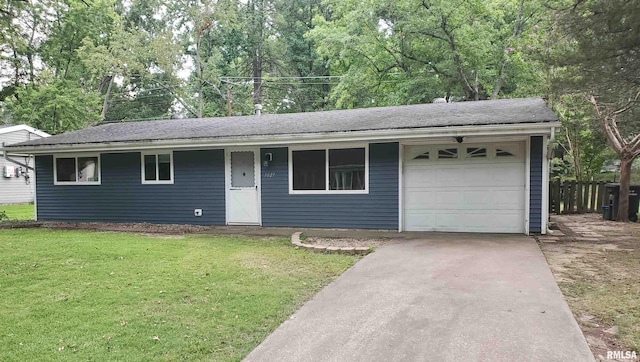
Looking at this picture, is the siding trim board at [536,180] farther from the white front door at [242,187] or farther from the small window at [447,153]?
the white front door at [242,187]

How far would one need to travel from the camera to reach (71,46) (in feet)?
81.3

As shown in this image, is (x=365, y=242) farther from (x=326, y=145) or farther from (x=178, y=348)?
(x=178, y=348)

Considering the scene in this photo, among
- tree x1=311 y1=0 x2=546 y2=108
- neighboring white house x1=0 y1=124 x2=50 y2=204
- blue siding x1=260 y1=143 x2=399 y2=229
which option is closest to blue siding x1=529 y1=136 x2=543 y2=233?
blue siding x1=260 y1=143 x2=399 y2=229

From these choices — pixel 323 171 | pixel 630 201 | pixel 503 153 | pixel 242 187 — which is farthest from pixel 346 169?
pixel 630 201

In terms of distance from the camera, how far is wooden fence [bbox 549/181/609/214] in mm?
12172

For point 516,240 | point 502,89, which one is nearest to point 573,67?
point 516,240

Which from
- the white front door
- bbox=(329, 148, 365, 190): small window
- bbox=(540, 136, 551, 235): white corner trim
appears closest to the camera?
bbox=(540, 136, 551, 235): white corner trim

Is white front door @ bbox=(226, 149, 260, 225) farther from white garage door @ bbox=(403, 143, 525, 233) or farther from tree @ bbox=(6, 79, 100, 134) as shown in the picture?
tree @ bbox=(6, 79, 100, 134)

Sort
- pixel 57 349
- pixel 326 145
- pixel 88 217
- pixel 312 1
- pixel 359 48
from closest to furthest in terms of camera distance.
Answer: pixel 57 349
pixel 326 145
pixel 88 217
pixel 359 48
pixel 312 1

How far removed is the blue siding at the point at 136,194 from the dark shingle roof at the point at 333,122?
25.8 inches

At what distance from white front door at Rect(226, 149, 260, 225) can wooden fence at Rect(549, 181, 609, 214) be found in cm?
886

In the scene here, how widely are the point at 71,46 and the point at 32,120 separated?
21.4 ft

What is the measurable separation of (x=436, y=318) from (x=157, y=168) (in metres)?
8.58

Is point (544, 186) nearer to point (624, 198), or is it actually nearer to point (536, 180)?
point (536, 180)
